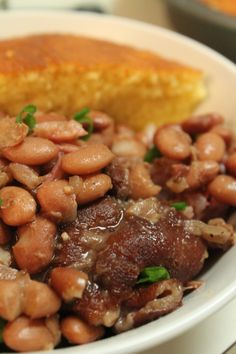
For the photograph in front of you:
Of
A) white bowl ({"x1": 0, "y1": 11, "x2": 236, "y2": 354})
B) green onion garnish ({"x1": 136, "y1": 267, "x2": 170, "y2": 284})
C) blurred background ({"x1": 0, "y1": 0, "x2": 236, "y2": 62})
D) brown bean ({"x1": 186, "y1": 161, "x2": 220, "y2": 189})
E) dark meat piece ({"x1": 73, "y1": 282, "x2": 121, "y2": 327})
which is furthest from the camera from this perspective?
blurred background ({"x1": 0, "y1": 0, "x2": 236, "y2": 62})

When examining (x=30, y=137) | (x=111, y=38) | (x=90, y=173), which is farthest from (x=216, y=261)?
(x=111, y=38)

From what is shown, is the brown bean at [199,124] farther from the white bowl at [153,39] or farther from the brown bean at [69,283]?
the brown bean at [69,283]

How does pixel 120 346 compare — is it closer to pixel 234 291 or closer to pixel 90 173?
pixel 234 291

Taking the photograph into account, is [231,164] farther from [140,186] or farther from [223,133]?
[140,186]

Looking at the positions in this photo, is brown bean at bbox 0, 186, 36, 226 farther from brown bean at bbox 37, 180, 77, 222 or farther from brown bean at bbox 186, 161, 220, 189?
brown bean at bbox 186, 161, 220, 189

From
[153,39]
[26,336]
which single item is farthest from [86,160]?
[153,39]

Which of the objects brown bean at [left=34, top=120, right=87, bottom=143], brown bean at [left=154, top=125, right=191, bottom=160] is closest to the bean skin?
brown bean at [left=154, top=125, right=191, bottom=160]
